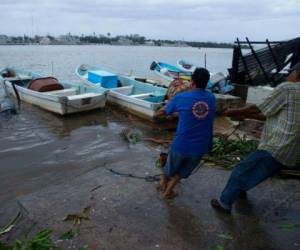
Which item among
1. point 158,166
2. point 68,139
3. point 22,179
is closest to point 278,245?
point 158,166

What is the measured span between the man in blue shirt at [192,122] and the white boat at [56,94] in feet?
27.2

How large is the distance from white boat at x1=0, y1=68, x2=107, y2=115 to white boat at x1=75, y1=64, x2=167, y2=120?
0.51 meters

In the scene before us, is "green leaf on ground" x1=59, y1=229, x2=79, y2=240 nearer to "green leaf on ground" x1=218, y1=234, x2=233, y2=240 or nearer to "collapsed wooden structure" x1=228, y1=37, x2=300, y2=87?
"green leaf on ground" x1=218, y1=234, x2=233, y2=240

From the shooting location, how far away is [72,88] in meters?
14.3

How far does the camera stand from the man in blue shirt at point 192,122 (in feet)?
13.7

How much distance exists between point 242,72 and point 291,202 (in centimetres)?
915

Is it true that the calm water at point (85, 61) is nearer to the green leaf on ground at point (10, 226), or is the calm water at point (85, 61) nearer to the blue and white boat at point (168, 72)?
the blue and white boat at point (168, 72)

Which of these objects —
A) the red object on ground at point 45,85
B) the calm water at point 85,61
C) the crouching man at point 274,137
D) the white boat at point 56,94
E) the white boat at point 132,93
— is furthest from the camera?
the calm water at point 85,61

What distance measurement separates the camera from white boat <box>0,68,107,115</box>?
12.3 metres

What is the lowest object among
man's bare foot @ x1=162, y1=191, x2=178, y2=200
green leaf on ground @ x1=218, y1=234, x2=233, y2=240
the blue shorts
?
man's bare foot @ x1=162, y1=191, x2=178, y2=200

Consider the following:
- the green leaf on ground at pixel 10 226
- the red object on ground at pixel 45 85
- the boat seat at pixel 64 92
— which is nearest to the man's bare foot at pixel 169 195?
the green leaf on ground at pixel 10 226

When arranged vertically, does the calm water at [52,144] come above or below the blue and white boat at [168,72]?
below

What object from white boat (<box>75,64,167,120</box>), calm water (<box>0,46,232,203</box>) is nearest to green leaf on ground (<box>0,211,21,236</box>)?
calm water (<box>0,46,232,203</box>)

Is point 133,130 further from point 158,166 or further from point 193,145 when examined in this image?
point 193,145
